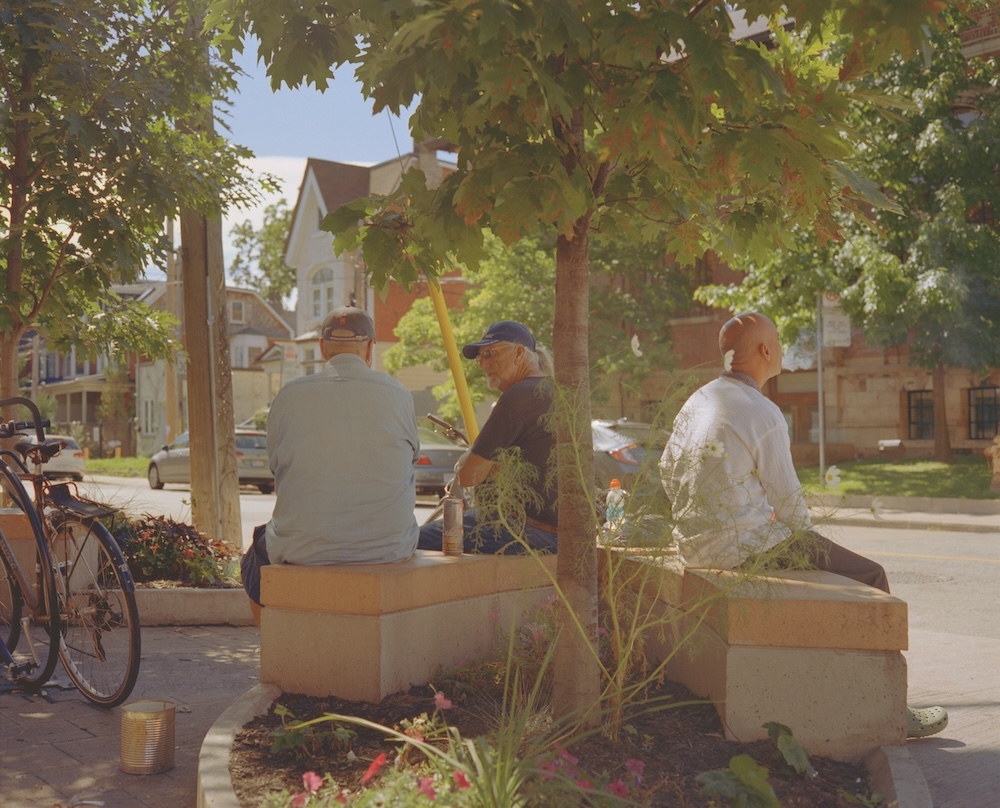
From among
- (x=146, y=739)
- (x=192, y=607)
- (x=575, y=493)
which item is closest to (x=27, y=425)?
(x=146, y=739)

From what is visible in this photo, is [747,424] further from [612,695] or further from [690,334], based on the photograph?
[690,334]

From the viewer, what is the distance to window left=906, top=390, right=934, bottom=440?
1155 inches

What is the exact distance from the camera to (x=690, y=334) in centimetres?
3266

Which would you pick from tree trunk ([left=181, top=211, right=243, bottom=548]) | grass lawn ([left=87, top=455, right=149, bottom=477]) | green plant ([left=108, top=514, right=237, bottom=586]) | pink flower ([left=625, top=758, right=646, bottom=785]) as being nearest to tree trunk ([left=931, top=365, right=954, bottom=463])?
tree trunk ([left=181, top=211, right=243, bottom=548])

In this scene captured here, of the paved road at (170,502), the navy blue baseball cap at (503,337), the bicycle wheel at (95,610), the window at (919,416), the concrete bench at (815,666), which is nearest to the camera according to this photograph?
the concrete bench at (815,666)

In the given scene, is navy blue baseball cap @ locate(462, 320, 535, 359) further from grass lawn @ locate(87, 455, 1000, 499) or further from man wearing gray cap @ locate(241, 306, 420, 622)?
grass lawn @ locate(87, 455, 1000, 499)

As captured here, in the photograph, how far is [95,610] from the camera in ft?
17.5

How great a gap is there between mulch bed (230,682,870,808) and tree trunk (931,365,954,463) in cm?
2228

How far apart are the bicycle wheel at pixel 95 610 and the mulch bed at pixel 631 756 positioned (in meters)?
1.12

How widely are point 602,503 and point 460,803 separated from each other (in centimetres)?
188

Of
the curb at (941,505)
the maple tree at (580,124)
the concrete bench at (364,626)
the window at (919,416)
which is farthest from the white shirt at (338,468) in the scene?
the window at (919,416)

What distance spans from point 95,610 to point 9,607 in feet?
3.73

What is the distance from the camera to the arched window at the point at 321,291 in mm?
51406

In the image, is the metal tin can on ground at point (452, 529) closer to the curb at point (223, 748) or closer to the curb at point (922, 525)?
the curb at point (223, 748)
